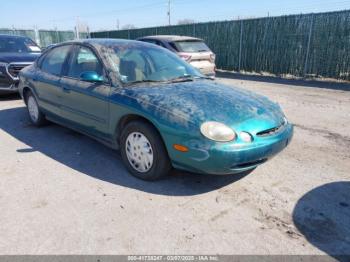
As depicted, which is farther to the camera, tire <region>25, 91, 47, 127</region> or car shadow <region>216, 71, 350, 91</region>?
car shadow <region>216, 71, 350, 91</region>

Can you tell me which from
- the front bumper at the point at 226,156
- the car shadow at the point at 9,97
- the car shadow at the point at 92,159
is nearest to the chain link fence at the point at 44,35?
the car shadow at the point at 9,97

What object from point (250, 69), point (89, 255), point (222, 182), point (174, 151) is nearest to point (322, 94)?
point (250, 69)

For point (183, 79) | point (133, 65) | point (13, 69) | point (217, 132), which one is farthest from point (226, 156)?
point (13, 69)

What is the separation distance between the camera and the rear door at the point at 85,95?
156 inches

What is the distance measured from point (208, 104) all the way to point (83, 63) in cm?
211

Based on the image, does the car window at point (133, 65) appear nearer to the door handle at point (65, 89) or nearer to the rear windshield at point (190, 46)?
the door handle at point (65, 89)

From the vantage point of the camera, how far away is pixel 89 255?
2.46 metres

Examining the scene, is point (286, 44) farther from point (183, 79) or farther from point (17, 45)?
point (17, 45)

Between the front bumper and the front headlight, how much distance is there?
2.6 inches

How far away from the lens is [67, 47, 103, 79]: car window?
162 inches

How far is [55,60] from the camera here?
5133 mm

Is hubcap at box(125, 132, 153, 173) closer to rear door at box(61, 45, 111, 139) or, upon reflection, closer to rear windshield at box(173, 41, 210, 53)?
rear door at box(61, 45, 111, 139)

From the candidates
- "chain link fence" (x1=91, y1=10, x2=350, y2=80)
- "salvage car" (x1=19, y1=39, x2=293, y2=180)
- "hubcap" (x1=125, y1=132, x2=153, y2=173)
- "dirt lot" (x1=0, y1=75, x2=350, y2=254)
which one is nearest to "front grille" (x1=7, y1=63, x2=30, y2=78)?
"salvage car" (x1=19, y1=39, x2=293, y2=180)

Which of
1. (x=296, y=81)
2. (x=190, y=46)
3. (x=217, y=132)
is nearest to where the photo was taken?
(x=217, y=132)
